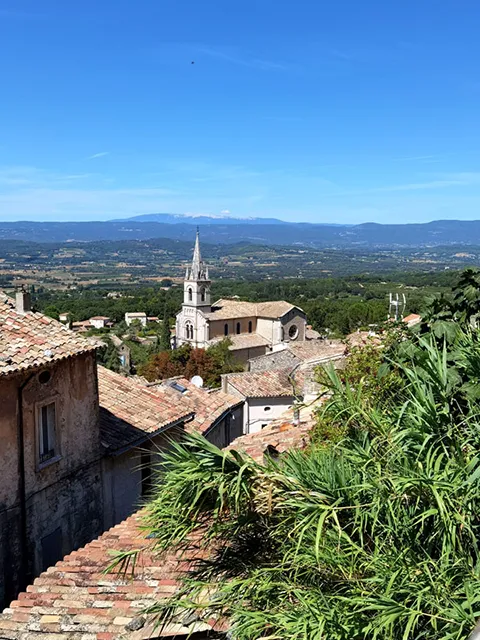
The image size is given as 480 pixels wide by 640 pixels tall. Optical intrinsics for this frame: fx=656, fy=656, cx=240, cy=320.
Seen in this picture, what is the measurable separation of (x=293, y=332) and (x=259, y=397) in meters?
Result: 46.2

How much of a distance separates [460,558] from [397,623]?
0.59m

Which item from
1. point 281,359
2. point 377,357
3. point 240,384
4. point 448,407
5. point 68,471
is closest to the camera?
point 448,407

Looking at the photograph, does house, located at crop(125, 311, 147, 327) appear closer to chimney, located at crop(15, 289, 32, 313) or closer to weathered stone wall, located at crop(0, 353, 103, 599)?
weathered stone wall, located at crop(0, 353, 103, 599)

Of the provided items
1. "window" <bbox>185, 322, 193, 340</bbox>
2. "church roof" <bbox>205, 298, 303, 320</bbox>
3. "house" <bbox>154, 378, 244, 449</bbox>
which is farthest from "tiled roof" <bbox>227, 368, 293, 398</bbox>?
"window" <bbox>185, 322, 193, 340</bbox>

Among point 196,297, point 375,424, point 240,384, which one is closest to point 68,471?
point 375,424

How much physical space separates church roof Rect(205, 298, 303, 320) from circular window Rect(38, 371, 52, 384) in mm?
63890

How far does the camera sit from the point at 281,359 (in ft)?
131

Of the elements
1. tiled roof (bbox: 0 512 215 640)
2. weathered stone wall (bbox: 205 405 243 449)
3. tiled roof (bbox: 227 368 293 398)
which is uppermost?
tiled roof (bbox: 0 512 215 640)

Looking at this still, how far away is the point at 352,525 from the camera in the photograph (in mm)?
4617

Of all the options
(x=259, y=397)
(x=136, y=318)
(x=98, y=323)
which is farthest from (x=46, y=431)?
(x=136, y=318)

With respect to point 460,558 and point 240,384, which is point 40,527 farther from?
point 240,384

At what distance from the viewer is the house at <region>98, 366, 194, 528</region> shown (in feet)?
40.5

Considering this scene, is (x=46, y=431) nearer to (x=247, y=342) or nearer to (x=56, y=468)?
(x=56, y=468)

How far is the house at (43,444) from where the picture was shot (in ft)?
31.8
